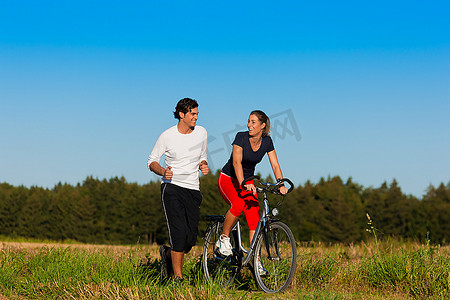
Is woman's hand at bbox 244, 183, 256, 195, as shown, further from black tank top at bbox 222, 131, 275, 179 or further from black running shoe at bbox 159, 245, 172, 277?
black running shoe at bbox 159, 245, 172, 277

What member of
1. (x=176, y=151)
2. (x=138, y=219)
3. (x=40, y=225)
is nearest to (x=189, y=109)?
(x=176, y=151)

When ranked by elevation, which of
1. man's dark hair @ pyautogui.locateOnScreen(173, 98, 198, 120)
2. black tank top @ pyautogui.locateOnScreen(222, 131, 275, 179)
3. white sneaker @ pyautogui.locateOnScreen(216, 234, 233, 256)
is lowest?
white sneaker @ pyautogui.locateOnScreen(216, 234, 233, 256)

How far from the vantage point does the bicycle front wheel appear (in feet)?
20.4

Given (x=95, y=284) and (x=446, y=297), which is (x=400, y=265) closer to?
(x=446, y=297)

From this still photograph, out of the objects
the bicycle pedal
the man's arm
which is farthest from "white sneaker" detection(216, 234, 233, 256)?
the man's arm

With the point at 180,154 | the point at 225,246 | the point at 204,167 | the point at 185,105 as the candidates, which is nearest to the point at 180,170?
the point at 180,154

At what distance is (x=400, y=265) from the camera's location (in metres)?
6.52

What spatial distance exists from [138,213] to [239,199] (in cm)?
6842

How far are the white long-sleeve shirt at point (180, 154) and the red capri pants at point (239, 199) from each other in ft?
1.54

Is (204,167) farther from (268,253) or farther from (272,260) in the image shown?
(272,260)

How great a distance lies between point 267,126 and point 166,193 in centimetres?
168

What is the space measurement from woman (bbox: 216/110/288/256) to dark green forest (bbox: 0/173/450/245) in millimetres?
59044

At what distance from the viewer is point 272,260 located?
253 inches

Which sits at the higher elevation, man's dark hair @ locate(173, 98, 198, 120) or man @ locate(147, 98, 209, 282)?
man's dark hair @ locate(173, 98, 198, 120)
